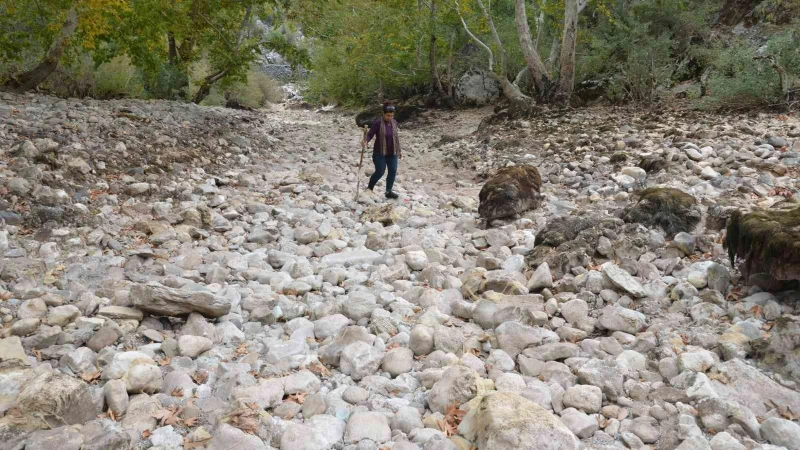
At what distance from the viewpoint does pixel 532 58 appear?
497 inches

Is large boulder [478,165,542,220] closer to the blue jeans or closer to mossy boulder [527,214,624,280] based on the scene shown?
mossy boulder [527,214,624,280]

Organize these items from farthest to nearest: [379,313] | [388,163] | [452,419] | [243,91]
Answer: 1. [243,91]
2. [388,163]
3. [379,313]
4. [452,419]

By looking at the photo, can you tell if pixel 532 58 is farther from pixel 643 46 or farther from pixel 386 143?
pixel 386 143

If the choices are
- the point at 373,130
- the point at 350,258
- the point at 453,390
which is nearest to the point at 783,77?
the point at 373,130

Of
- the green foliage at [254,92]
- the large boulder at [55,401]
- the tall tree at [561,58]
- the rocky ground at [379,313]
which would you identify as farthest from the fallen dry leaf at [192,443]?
the green foliage at [254,92]

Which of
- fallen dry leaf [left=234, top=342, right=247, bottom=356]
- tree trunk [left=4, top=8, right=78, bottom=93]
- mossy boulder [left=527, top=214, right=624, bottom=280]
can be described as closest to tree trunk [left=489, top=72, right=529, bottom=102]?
mossy boulder [left=527, top=214, right=624, bottom=280]

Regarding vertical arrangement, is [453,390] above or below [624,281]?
below

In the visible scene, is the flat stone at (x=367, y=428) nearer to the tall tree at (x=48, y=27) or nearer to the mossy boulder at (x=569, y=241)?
the mossy boulder at (x=569, y=241)

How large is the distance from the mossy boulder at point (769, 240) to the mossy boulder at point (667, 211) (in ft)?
2.75

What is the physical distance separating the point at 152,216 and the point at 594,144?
22.6 feet

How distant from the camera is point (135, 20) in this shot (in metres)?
12.5

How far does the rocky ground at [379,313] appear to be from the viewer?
244cm

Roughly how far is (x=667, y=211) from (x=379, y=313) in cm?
312

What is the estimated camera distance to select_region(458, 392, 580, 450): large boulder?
87.0 inches
